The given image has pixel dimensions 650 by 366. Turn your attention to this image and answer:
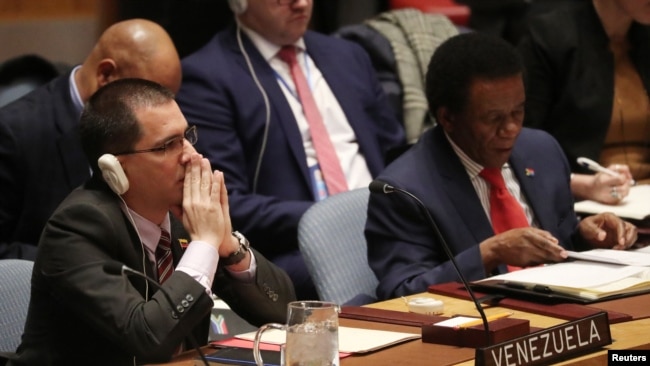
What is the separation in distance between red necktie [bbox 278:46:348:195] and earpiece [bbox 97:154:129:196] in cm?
182

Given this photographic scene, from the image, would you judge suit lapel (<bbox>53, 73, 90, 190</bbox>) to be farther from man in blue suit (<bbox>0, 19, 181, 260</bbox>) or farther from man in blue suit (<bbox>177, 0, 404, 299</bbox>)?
man in blue suit (<bbox>177, 0, 404, 299</bbox>)

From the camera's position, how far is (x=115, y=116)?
2.71m

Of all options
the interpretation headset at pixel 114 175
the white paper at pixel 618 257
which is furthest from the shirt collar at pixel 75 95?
the white paper at pixel 618 257

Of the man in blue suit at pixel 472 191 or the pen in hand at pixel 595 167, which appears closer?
the man in blue suit at pixel 472 191

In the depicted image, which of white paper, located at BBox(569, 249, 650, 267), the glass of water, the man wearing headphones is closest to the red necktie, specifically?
white paper, located at BBox(569, 249, 650, 267)

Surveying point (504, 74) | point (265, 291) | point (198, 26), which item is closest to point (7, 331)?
point (265, 291)

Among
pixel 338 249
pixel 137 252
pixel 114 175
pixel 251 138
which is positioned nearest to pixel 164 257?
pixel 137 252

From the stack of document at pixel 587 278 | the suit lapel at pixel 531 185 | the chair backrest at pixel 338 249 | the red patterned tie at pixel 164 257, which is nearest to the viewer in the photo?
the red patterned tie at pixel 164 257

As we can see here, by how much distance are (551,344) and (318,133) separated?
2202mm

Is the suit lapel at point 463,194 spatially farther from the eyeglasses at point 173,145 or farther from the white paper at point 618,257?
the eyeglasses at point 173,145

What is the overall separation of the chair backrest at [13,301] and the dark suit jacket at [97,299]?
223 millimetres

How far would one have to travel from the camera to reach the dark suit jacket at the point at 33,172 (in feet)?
12.6

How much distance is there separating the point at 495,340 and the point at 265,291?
2.18 feet

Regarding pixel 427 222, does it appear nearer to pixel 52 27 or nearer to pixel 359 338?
pixel 359 338
